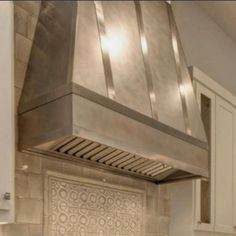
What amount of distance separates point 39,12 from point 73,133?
2.33 feet

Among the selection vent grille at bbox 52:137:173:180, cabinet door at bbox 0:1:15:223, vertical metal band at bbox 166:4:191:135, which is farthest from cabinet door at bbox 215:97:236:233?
cabinet door at bbox 0:1:15:223

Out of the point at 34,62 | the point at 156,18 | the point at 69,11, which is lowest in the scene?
the point at 34,62

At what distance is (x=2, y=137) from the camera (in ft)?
4.42

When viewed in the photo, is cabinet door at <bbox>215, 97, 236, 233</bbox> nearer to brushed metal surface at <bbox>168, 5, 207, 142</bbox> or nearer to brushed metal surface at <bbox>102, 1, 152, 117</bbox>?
brushed metal surface at <bbox>168, 5, 207, 142</bbox>

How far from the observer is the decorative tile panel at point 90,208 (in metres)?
1.78

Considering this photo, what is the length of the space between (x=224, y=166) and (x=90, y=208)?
3.90 ft

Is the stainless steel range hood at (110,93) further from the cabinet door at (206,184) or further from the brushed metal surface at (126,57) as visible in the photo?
the cabinet door at (206,184)

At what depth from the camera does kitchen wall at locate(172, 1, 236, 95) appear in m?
2.81

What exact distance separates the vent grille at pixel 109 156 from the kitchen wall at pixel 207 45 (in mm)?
Answer: 1036

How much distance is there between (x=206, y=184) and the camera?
2576 mm

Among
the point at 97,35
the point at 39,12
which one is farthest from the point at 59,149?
the point at 39,12

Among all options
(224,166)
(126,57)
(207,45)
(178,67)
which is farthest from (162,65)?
(207,45)

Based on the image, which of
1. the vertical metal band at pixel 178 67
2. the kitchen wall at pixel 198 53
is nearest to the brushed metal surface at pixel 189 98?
the vertical metal band at pixel 178 67

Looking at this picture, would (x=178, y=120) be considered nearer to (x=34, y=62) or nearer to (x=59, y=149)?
(x=59, y=149)
